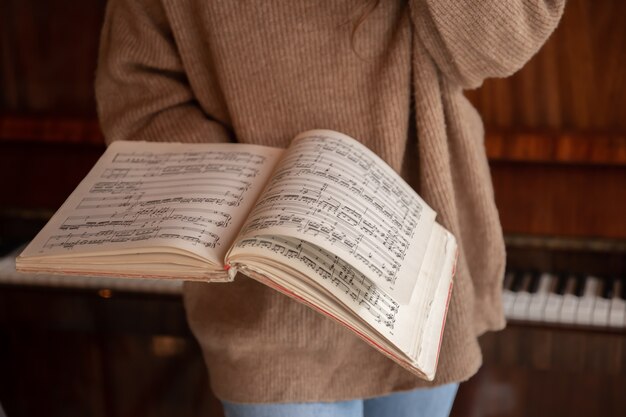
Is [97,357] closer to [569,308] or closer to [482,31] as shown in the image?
[569,308]

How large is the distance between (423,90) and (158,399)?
4.43 feet

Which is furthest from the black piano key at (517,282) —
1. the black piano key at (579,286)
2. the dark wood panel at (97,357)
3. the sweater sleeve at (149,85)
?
the sweater sleeve at (149,85)

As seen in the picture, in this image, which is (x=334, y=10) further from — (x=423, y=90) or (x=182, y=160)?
(x=182, y=160)

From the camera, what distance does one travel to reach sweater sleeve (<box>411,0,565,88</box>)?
103cm

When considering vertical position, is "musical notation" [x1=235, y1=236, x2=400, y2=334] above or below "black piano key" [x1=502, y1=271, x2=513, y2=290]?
above

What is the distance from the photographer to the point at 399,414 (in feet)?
4.22

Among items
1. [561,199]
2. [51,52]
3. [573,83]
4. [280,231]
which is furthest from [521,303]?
[51,52]

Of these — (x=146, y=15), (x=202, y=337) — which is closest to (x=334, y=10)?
(x=146, y=15)

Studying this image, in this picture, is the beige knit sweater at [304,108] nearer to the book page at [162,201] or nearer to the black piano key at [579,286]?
the book page at [162,201]

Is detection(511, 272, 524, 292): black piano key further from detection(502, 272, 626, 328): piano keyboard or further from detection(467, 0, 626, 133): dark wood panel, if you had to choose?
detection(467, 0, 626, 133): dark wood panel

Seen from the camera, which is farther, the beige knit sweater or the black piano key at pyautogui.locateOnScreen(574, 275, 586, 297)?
the black piano key at pyautogui.locateOnScreen(574, 275, 586, 297)

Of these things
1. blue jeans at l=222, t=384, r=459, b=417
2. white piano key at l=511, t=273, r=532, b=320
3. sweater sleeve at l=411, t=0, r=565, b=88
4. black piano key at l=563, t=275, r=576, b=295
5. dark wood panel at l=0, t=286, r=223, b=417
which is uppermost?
sweater sleeve at l=411, t=0, r=565, b=88

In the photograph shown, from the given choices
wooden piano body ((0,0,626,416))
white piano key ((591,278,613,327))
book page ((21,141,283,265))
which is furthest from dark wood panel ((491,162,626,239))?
book page ((21,141,283,265))

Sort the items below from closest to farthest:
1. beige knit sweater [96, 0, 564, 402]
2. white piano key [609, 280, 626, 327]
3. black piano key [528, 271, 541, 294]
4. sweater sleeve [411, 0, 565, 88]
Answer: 1. sweater sleeve [411, 0, 565, 88]
2. beige knit sweater [96, 0, 564, 402]
3. white piano key [609, 280, 626, 327]
4. black piano key [528, 271, 541, 294]
